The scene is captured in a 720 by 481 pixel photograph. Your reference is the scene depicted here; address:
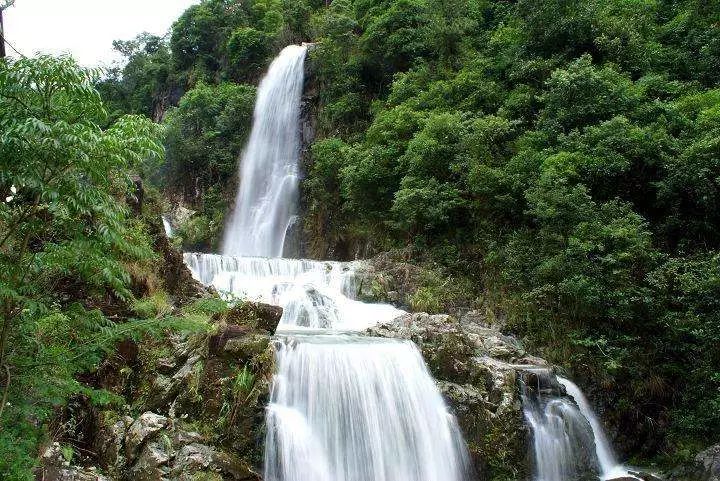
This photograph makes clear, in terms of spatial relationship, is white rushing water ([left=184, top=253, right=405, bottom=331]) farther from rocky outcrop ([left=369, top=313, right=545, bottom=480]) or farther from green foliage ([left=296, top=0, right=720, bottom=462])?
rocky outcrop ([left=369, top=313, right=545, bottom=480])

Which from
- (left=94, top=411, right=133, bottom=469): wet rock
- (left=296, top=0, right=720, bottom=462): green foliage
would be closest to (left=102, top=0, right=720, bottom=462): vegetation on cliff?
Result: (left=296, top=0, right=720, bottom=462): green foliage

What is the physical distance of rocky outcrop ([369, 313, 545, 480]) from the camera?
788cm

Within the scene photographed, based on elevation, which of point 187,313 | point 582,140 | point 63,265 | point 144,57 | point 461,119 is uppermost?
point 144,57

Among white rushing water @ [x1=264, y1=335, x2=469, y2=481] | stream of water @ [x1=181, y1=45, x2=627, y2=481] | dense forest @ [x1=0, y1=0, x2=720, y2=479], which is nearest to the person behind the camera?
dense forest @ [x1=0, y1=0, x2=720, y2=479]

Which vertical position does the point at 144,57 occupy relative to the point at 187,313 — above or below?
above

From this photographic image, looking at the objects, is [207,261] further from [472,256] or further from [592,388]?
[592,388]

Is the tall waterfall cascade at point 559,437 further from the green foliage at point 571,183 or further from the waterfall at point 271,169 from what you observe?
the waterfall at point 271,169

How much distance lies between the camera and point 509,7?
795 inches

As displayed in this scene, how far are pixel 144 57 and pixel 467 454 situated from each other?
1550 inches

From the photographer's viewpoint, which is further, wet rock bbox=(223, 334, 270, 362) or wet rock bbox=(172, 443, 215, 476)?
wet rock bbox=(223, 334, 270, 362)

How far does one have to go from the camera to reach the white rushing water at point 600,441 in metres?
8.98

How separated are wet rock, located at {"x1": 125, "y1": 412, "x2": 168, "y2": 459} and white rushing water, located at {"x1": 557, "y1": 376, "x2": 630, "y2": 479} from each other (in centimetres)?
743

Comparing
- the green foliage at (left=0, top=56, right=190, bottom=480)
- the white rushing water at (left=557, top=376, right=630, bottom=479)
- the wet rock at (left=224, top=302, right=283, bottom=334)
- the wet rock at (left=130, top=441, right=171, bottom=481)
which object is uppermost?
the green foliage at (left=0, top=56, right=190, bottom=480)

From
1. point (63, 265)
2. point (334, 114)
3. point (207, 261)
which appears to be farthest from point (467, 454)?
point (334, 114)
